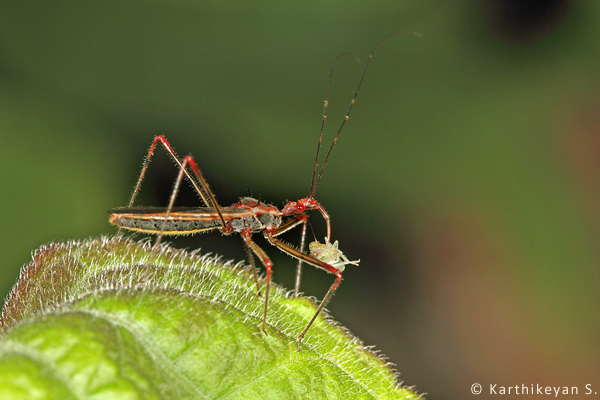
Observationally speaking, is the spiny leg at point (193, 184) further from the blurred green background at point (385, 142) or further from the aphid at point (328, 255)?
the aphid at point (328, 255)

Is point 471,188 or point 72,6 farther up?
point 471,188

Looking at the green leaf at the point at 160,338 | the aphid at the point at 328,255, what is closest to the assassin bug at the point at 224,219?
the aphid at the point at 328,255

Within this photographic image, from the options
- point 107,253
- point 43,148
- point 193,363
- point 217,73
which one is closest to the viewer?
point 193,363

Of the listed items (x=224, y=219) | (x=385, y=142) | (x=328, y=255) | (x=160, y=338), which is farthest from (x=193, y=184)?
(x=385, y=142)

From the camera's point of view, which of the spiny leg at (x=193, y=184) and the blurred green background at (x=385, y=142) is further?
the blurred green background at (x=385, y=142)

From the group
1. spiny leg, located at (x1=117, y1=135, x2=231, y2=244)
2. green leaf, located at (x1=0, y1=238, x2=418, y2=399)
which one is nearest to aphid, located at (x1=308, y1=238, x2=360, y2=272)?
green leaf, located at (x1=0, y1=238, x2=418, y2=399)

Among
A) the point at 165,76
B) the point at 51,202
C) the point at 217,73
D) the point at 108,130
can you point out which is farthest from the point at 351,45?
→ the point at 51,202

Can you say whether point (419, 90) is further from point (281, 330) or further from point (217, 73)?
point (281, 330)

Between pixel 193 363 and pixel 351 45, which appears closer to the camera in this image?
pixel 193 363
